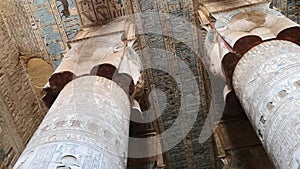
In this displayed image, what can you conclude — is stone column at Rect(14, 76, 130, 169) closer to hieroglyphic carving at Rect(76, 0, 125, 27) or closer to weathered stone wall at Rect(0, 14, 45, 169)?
hieroglyphic carving at Rect(76, 0, 125, 27)

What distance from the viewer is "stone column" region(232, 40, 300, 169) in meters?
2.11

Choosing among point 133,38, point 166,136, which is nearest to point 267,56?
point 133,38

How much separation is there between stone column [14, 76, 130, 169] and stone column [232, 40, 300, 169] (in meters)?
0.97

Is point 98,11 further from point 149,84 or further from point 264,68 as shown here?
point 264,68

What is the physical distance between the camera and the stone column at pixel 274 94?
2105 millimetres

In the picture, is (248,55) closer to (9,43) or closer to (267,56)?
(267,56)

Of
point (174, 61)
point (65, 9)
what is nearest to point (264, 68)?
point (174, 61)

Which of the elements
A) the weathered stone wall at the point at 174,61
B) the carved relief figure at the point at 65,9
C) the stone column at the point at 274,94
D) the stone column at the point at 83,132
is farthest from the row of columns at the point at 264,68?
the carved relief figure at the point at 65,9

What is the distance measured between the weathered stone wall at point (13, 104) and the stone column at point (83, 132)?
8.68ft

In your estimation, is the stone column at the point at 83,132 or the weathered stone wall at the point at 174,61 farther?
the weathered stone wall at the point at 174,61

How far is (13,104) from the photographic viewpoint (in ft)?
17.9

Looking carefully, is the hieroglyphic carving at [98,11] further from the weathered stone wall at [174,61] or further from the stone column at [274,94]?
the stone column at [274,94]

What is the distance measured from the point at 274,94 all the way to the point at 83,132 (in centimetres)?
129

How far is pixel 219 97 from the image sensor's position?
4965mm
